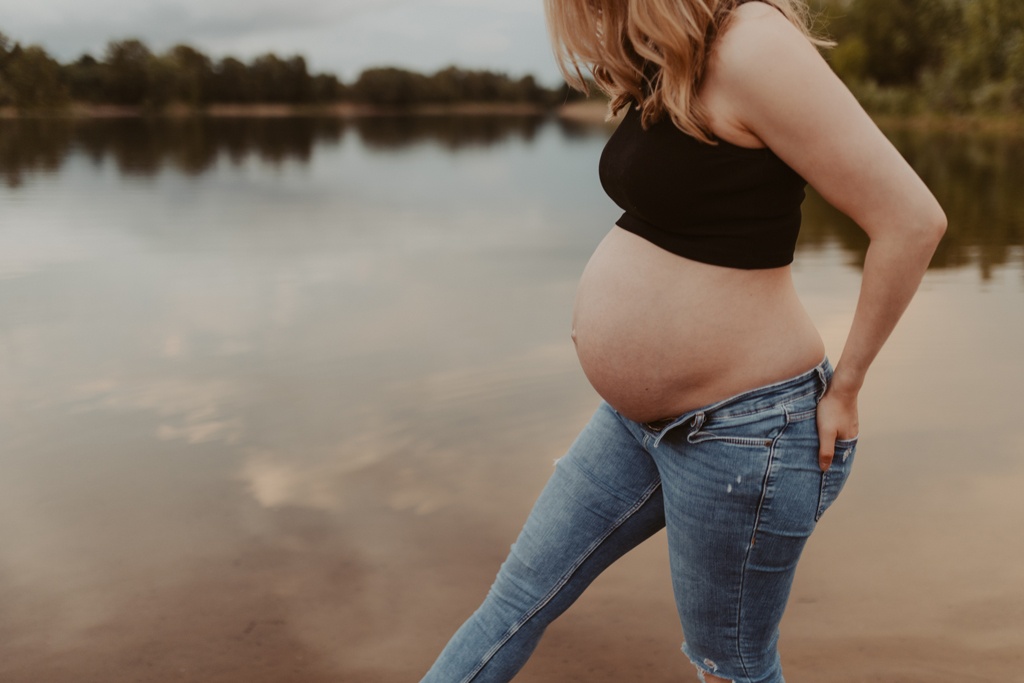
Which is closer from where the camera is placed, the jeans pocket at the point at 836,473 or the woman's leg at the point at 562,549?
the jeans pocket at the point at 836,473

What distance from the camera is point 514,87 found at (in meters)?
93.8

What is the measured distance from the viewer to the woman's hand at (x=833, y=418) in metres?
1.39

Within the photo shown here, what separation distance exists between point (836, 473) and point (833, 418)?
10 cm

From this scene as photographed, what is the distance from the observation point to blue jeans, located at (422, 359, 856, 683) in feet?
4.56

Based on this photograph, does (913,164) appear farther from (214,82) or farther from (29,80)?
(214,82)

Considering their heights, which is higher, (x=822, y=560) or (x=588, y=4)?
(x=588, y=4)

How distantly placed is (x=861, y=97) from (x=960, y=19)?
859cm

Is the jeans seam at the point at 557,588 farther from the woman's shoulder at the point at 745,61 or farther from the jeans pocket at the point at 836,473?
the woman's shoulder at the point at 745,61

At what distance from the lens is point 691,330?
1.40 metres

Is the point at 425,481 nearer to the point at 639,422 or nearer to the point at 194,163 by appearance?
the point at 639,422

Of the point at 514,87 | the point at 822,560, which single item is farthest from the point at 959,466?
the point at 514,87

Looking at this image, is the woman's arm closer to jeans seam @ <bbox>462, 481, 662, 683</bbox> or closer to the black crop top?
the black crop top

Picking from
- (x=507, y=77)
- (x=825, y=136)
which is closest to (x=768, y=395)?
(x=825, y=136)

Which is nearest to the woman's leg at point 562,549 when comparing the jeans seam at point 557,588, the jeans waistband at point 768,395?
the jeans seam at point 557,588
